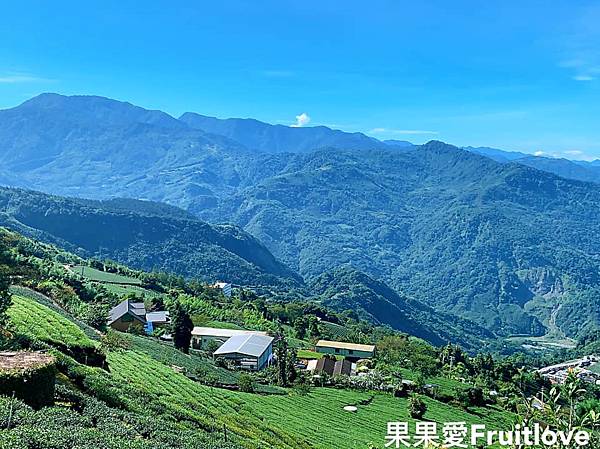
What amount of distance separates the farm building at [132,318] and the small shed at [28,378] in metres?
39.6

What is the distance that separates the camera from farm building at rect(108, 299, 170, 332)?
55.6 meters

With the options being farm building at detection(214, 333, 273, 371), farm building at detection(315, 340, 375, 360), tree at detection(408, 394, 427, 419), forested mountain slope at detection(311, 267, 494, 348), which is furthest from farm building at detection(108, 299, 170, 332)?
forested mountain slope at detection(311, 267, 494, 348)

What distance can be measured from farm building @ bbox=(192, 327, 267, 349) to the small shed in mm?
47257

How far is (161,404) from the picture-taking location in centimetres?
2123

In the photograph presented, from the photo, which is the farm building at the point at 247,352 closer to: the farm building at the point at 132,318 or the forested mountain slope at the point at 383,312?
the farm building at the point at 132,318

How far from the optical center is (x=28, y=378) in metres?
14.5

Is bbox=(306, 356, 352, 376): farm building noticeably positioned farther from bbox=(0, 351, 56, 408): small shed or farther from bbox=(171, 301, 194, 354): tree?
bbox=(0, 351, 56, 408): small shed

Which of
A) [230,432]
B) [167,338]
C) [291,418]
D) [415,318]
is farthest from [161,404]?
[415,318]

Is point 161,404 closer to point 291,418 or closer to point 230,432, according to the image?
point 230,432

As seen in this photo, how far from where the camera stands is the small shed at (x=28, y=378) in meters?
14.2

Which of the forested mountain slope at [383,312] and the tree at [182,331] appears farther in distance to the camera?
the forested mountain slope at [383,312]

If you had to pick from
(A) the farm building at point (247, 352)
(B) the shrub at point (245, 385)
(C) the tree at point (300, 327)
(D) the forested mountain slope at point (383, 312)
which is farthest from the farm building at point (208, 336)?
(D) the forested mountain slope at point (383, 312)

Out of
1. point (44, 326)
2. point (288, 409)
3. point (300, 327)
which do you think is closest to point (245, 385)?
point (288, 409)

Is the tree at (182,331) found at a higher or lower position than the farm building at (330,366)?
higher
